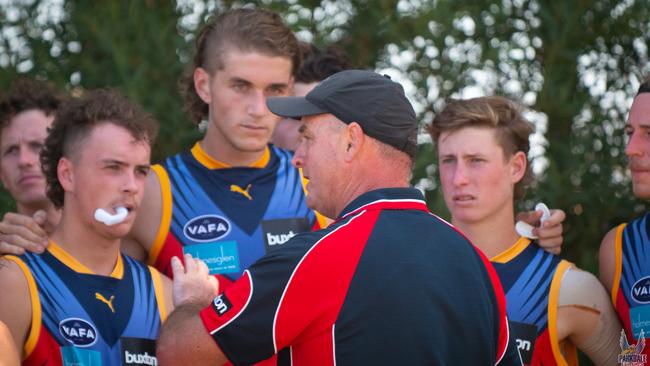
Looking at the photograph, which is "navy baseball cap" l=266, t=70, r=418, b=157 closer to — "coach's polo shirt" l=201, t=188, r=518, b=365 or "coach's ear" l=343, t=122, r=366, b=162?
"coach's ear" l=343, t=122, r=366, b=162

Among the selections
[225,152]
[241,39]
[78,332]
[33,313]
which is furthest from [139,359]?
[241,39]

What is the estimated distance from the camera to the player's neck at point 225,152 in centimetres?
538

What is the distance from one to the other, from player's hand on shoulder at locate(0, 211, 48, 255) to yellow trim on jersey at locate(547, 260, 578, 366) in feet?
7.69

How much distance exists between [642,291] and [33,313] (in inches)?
107

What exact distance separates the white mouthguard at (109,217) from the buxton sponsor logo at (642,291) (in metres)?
2.37

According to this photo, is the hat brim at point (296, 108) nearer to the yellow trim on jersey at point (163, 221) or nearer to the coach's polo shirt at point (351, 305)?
the coach's polo shirt at point (351, 305)

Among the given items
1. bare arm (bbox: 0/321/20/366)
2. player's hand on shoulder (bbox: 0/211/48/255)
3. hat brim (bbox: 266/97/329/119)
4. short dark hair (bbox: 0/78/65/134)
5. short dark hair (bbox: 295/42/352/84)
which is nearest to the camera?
hat brim (bbox: 266/97/329/119)

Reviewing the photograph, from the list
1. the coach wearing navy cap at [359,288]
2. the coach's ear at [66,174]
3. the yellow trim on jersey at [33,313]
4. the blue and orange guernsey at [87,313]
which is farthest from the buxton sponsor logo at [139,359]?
the coach wearing navy cap at [359,288]

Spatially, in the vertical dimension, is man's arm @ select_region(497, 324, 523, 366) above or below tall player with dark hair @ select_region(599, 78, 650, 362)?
below

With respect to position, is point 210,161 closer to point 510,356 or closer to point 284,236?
point 284,236

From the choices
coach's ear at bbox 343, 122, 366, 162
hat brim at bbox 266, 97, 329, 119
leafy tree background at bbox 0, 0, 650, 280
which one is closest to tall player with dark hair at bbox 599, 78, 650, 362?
leafy tree background at bbox 0, 0, 650, 280

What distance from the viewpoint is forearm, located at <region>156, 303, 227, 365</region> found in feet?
10.9

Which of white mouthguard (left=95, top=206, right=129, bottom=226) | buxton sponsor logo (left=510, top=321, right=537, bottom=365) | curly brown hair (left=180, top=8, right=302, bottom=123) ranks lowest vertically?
buxton sponsor logo (left=510, top=321, right=537, bottom=365)

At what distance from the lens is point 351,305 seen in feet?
10.9
